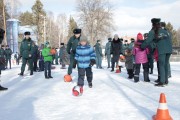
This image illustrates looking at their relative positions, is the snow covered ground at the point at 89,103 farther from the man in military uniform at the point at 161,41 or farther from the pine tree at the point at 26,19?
the pine tree at the point at 26,19

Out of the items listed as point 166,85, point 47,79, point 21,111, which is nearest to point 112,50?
point 47,79

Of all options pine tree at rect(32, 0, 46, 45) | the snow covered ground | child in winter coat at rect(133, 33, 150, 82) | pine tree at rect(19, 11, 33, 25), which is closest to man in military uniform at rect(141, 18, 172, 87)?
the snow covered ground

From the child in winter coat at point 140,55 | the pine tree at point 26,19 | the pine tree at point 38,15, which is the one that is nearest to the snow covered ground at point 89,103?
the child in winter coat at point 140,55

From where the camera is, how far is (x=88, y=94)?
862cm

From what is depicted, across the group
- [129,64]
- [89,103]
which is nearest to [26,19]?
[129,64]

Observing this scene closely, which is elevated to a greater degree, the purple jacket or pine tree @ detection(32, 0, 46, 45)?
pine tree @ detection(32, 0, 46, 45)

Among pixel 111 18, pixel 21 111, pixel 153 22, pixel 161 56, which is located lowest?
pixel 21 111

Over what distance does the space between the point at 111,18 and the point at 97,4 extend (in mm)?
3803

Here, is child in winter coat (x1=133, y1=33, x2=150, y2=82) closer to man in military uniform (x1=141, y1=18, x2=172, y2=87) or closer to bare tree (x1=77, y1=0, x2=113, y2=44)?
man in military uniform (x1=141, y1=18, x2=172, y2=87)

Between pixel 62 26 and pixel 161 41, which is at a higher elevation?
pixel 62 26

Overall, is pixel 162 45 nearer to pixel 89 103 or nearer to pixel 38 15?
pixel 89 103

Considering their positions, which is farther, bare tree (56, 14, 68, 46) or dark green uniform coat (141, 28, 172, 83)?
bare tree (56, 14, 68, 46)

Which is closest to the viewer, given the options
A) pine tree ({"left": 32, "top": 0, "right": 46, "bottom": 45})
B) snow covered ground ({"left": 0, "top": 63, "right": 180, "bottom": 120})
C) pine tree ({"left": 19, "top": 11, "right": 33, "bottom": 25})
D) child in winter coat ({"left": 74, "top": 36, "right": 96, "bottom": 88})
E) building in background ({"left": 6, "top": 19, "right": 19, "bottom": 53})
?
snow covered ground ({"left": 0, "top": 63, "right": 180, "bottom": 120})

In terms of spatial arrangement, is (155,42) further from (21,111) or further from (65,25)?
(65,25)
